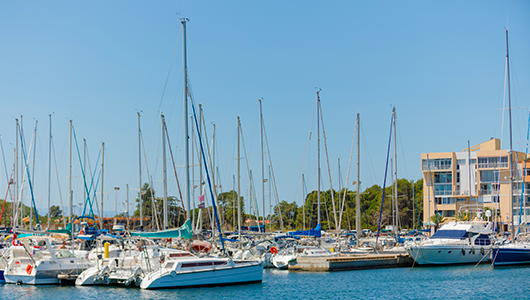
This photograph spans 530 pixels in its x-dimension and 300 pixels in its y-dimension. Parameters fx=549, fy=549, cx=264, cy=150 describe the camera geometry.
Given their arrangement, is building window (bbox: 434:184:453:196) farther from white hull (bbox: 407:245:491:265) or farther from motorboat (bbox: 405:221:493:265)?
white hull (bbox: 407:245:491:265)

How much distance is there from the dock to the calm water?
2171 millimetres

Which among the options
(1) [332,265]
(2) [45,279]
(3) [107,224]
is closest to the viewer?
(2) [45,279]

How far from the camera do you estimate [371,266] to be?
4316 centimetres

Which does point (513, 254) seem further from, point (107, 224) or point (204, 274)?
point (107, 224)

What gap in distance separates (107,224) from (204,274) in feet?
184

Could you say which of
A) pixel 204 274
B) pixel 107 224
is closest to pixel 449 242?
pixel 204 274

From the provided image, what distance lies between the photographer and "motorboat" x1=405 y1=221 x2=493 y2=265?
142 ft

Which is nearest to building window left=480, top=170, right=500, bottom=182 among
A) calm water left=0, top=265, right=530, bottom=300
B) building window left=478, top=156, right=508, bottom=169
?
building window left=478, top=156, right=508, bottom=169

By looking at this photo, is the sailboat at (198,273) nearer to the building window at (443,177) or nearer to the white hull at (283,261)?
the white hull at (283,261)

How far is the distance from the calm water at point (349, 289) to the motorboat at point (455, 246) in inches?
135

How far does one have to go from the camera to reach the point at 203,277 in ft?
103

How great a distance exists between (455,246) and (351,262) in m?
8.48

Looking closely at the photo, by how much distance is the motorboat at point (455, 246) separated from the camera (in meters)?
43.2

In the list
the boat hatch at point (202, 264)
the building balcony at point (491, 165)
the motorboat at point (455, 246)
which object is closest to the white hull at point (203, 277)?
the boat hatch at point (202, 264)
